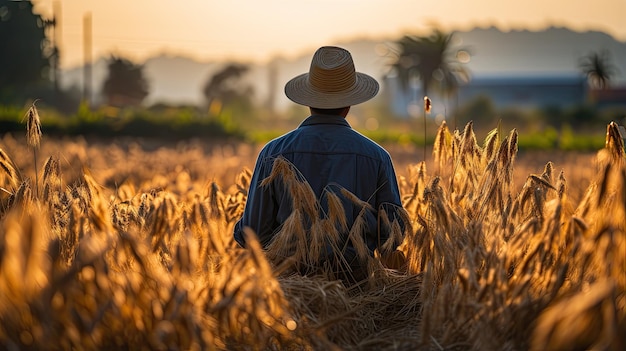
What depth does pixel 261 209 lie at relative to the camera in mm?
4105

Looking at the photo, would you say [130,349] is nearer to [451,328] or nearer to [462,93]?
[451,328]

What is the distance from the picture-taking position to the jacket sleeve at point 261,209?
411 cm

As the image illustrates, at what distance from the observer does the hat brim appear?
427 cm

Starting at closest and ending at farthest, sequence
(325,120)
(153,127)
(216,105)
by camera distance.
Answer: (325,120), (153,127), (216,105)

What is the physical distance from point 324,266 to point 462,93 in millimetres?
119945

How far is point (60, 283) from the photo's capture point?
2119 mm

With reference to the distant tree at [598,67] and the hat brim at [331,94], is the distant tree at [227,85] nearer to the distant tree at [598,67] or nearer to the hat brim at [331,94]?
the distant tree at [598,67]

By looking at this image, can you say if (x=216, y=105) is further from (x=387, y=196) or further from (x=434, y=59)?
(x=387, y=196)

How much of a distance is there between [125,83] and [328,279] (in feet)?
254

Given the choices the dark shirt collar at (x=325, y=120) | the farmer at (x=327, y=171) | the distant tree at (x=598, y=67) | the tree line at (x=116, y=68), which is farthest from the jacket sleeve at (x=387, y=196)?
the distant tree at (x=598, y=67)

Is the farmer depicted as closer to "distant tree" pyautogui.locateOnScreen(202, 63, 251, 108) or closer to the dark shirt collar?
the dark shirt collar

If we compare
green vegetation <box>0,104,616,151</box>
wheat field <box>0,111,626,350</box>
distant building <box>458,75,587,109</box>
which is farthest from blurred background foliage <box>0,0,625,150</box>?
distant building <box>458,75,587,109</box>

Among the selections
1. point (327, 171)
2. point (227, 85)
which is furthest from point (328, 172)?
point (227, 85)

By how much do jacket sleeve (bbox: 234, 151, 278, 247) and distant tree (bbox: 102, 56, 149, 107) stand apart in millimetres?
74781
